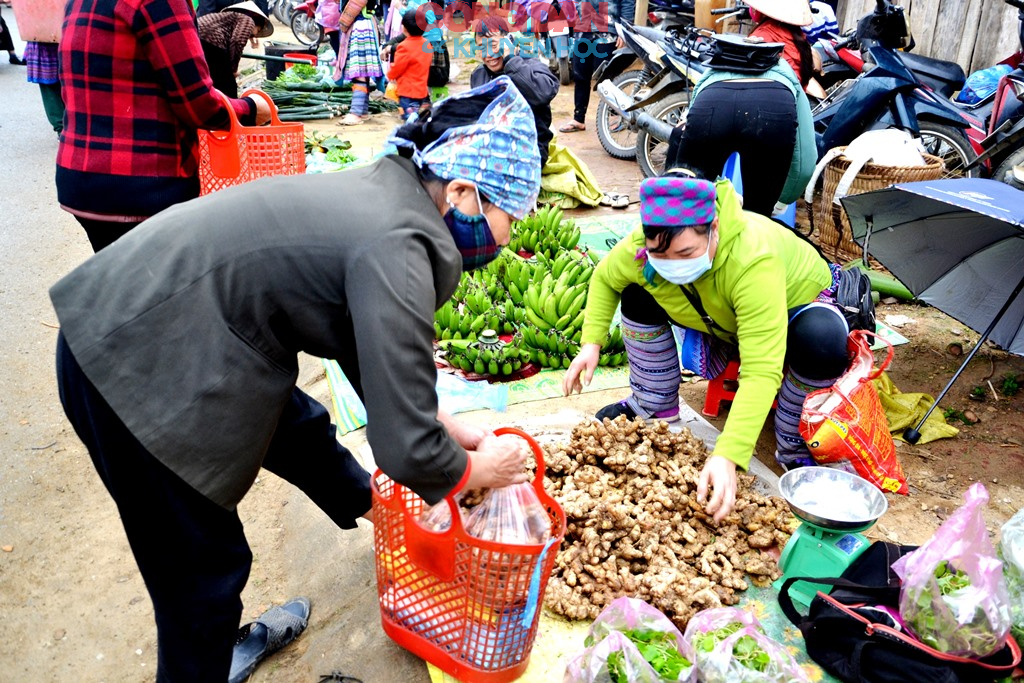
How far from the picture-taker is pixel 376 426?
1605mm

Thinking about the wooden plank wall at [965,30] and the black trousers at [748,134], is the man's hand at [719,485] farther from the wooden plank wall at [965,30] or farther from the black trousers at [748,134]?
the wooden plank wall at [965,30]

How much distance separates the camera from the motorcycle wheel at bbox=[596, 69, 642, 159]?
776cm

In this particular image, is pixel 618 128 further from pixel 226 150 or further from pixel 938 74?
pixel 226 150

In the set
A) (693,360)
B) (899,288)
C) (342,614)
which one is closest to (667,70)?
(899,288)

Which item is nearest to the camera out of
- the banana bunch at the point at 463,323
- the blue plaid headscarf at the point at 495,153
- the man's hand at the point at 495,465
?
the blue plaid headscarf at the point at 495,153

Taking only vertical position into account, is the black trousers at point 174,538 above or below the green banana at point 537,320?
above

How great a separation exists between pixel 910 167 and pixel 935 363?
138 centimetres

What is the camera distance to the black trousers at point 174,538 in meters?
1.74

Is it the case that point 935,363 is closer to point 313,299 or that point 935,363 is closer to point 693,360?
point 693,360

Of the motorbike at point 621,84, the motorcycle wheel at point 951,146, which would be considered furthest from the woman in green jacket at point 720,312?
the motorbike at point 621,84

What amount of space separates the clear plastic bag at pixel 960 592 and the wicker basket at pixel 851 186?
311 centimetres

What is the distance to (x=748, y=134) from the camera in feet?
12.5

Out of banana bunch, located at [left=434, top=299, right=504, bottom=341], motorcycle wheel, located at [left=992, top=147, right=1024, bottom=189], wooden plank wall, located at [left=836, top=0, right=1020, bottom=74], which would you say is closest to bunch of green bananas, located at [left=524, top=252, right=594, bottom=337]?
banana bunch, located at [left=434, top=299, right=504, bottom=341]

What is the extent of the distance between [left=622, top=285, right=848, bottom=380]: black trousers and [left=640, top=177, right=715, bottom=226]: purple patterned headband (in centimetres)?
58
